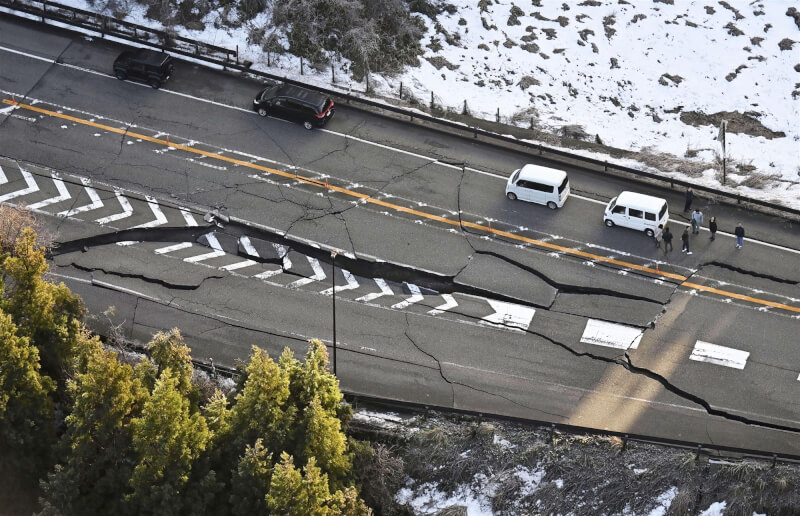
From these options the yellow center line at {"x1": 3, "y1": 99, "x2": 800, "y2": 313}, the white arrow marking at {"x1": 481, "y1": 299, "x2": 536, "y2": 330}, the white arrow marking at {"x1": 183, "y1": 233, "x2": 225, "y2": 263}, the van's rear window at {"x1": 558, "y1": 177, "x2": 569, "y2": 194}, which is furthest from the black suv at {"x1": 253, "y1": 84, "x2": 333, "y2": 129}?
the white arrow marking at {"x1": 481, "y1": 299, "x2": 536, "y2": 330}

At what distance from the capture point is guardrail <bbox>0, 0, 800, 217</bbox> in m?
44.0

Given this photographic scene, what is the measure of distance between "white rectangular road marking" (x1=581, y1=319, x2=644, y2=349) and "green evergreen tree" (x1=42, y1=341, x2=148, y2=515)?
16729 millimetres

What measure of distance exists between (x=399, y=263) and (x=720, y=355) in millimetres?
12890

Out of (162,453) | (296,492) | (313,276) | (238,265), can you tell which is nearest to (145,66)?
(238,265)

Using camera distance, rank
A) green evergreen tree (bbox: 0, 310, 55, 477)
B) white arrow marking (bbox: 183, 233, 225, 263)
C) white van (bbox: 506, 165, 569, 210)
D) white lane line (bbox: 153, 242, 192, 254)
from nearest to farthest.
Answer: green evergreen tree (bbox: 0, 310, 55, 477)
white arrow marking (bbox: 183, 233, 225, 263)
white lane line (bbox: 153, 242, 192, 254)
white van (bbox: 506, 165, 569, 210)

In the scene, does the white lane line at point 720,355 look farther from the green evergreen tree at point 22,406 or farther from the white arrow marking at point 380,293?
the green evergreen tree at point 22,406

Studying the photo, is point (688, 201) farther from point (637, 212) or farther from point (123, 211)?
point (123, 211)

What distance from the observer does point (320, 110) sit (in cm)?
4528

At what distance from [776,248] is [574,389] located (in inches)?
466

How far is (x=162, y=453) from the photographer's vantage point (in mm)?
31797

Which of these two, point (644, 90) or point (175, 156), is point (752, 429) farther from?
point (175, 156)

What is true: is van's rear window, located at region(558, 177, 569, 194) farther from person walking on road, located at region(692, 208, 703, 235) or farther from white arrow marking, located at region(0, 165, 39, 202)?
white arrow marking, located at region(0, 165, 39, 202)

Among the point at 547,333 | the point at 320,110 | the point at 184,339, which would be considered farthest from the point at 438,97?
the point at 184,339

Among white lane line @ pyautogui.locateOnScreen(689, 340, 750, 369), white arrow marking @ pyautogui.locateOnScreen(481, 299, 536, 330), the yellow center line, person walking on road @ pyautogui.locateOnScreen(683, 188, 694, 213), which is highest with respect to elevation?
person walking on road @ pyautogui.locateOnScreen(683, 188, 694, 213)
